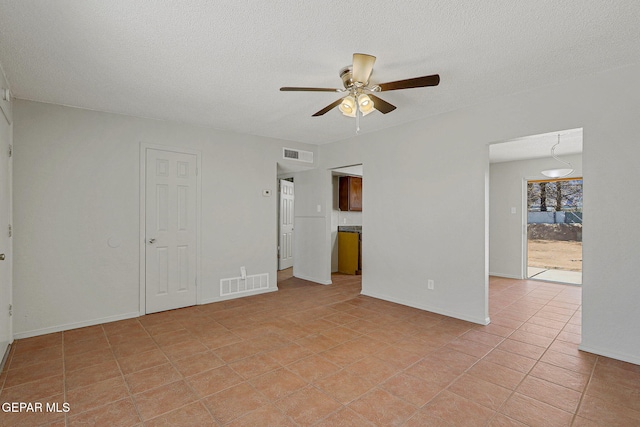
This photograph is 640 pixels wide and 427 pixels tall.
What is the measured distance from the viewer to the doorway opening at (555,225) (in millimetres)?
6570

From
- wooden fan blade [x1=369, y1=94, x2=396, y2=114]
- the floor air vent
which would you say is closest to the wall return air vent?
the floor air vent

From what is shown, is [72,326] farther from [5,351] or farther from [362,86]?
[362,86]

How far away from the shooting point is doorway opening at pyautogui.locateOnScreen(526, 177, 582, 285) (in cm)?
657

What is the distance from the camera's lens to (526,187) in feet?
20.0

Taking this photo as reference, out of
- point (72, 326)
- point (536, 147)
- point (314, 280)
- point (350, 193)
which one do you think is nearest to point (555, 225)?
point (536, 147)

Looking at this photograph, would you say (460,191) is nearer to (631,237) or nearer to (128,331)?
(631,237)

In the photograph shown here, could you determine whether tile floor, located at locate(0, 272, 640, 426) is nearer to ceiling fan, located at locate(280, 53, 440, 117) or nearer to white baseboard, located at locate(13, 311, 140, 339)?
white baseboard, located at locate(13, 311, 140, 339)

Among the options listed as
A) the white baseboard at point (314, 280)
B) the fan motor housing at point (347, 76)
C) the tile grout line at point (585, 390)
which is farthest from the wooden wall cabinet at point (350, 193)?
the tile grout line at point (585, 390)

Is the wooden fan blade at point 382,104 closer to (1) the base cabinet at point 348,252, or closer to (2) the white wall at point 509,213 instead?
(1) the base cabinet at point 348,252

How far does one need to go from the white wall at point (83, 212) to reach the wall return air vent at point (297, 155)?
1144mm

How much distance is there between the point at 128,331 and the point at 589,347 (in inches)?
177

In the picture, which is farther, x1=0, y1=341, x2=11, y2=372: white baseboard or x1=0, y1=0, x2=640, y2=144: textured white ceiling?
x1=0, y1=341, x2=11, y2=372: white baseboard

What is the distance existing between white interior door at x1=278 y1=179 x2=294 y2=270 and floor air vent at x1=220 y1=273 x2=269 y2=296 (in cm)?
181

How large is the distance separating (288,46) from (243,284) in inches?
136
